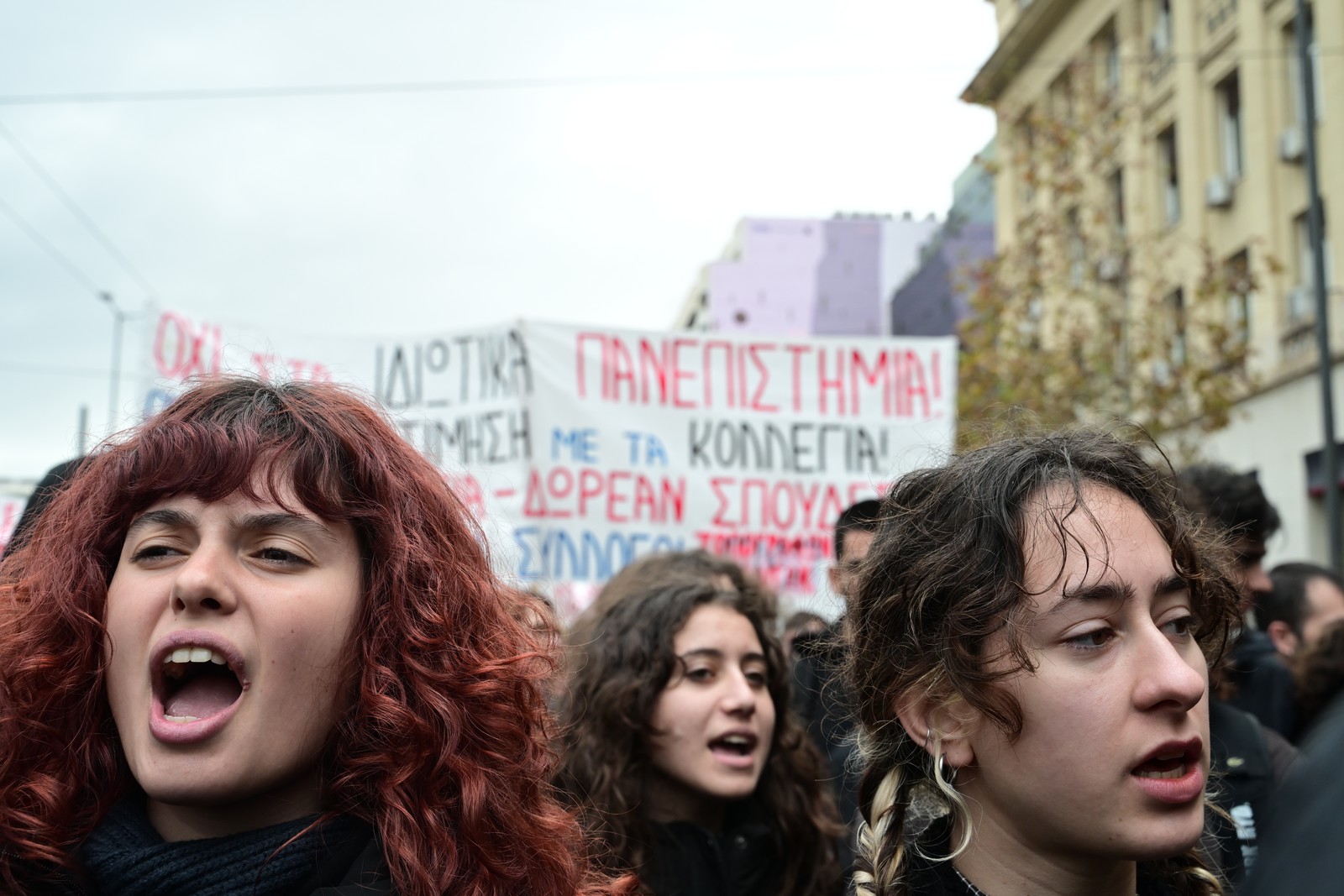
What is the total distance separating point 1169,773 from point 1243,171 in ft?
64.2

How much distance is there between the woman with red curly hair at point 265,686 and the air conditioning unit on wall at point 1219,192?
19350 mm

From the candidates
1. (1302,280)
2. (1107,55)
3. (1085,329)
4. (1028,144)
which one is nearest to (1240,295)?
(1085,329)

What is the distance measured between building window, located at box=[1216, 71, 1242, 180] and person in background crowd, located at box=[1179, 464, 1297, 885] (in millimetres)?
17143

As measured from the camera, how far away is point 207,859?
193 centimetres

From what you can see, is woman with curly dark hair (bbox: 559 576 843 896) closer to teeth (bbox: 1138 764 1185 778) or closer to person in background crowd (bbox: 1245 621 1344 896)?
teeth (bbox: 1138 764 1185 778)

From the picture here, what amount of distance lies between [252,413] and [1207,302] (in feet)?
50.8

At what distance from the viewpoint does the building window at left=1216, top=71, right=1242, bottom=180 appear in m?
20.0

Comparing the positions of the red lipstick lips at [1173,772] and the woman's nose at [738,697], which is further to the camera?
the woman's nose at [738,697]

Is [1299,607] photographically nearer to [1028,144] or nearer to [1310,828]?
[1310,828]

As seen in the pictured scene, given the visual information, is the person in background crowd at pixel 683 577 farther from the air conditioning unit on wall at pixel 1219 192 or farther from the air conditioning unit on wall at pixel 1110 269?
the air conditioning unit on wall at pixel 1219 192

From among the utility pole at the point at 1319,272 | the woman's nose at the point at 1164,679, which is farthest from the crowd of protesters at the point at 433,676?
the utility pole at the point at 1319,272

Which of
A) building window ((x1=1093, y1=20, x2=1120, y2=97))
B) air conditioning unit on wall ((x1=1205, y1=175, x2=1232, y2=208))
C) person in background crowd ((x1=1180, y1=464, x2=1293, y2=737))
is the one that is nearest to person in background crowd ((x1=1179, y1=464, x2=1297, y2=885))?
person in background crowd ((x1=1180, y1=464, x2=1293, y2=737))

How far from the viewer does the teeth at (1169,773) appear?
180 centimetres

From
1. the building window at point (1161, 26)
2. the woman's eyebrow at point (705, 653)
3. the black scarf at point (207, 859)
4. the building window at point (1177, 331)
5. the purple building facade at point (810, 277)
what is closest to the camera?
the black scarf at point (207, 859)
